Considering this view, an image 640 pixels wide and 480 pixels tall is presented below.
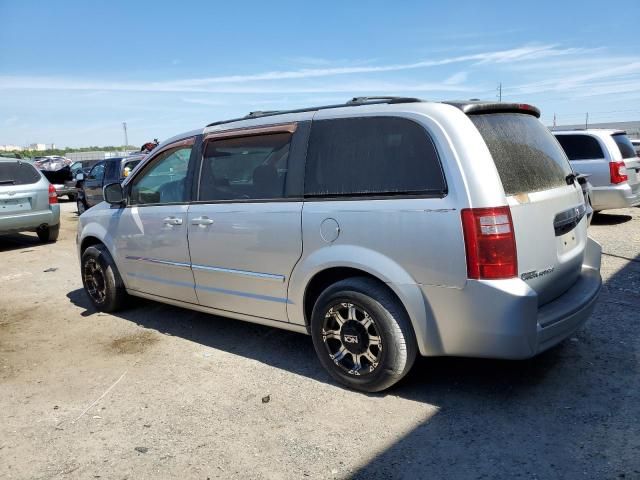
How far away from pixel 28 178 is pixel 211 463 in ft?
29.7

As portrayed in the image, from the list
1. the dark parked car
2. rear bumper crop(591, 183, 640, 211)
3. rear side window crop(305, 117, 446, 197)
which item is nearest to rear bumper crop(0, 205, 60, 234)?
the dark parked car

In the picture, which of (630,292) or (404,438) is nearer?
(404,438)

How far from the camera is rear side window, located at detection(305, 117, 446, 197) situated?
10.9 feet

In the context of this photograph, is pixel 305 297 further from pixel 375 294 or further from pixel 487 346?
pixel 487 346

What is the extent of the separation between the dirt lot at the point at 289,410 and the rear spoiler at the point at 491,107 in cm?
179

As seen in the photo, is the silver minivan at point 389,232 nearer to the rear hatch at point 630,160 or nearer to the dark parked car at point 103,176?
the rear hatch at point 630,160

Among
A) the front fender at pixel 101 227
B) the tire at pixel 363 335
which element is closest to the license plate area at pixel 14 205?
the front fender at pixel 101 227

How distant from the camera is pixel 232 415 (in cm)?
352

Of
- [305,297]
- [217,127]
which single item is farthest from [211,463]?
[217,127]

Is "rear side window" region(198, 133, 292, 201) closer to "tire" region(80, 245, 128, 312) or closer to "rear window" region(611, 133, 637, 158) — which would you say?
"tire" region(80, 245, 128, 312)

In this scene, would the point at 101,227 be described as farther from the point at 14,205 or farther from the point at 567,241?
the point at 14,205

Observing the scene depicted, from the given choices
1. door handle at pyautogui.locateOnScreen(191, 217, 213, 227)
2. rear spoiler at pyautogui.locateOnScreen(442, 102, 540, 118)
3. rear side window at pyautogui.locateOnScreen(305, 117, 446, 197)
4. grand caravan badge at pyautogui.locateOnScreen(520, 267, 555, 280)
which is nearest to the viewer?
grand caravan badge at pyautogui.locateOnScreen(520, 267, 555, 280)

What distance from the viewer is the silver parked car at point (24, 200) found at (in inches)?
388

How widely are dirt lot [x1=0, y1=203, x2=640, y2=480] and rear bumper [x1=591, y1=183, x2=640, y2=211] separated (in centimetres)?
482
